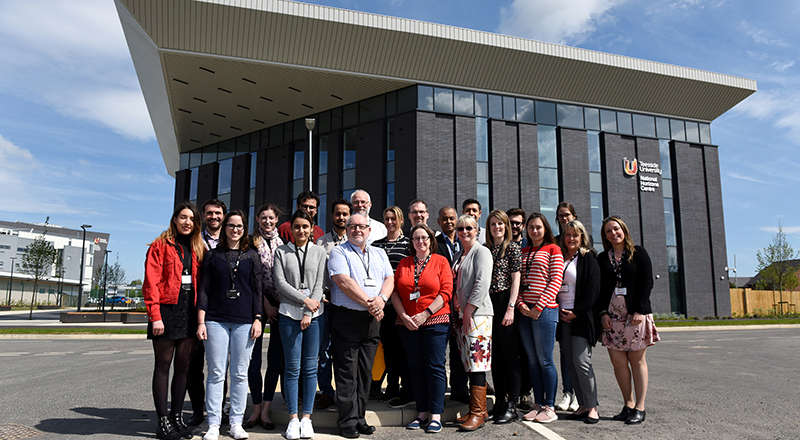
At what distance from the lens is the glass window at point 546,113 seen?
2791 cm

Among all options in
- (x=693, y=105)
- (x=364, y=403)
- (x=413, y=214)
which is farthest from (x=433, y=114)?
(x=364, y=403)

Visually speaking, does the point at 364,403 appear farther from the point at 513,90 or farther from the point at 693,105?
the point at 693,105

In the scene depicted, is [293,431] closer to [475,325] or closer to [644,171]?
[475,325]

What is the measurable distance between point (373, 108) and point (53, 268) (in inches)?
2886

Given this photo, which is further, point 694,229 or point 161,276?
point 694,229

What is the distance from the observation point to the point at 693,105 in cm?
3012

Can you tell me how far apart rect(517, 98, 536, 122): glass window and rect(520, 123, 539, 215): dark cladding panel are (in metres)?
0.43

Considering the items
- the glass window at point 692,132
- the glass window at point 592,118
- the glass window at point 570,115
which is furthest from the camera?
the glass window at point 692,132

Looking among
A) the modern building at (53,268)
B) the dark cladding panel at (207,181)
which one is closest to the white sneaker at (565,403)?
the dark cladding panel at (207,181)

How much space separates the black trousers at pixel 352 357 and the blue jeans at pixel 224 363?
0.84 m

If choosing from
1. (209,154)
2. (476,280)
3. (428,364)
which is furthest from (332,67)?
(428,364)

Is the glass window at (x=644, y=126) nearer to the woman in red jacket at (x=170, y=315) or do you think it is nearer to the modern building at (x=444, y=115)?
the modern building at (x=444, y=115)

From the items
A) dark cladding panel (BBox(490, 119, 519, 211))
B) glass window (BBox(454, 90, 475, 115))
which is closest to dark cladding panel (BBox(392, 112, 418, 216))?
glass window (BBox(454, 90, 475, 115))

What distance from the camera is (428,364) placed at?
15.6 feet
